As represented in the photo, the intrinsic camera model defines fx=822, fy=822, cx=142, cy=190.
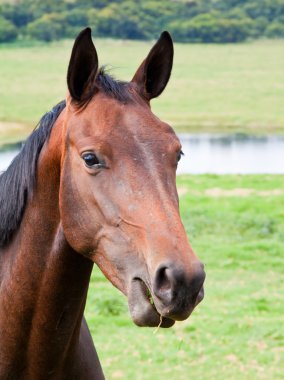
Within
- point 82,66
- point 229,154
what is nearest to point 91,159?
point 82,66

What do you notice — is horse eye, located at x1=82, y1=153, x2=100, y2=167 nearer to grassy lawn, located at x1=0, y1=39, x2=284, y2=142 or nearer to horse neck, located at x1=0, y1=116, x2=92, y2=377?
horse neck, located at x1=0, y1=116, x2=92, y2=377

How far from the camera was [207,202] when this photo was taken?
15.1 metres

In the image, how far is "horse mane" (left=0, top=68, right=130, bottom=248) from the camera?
3.57 meters

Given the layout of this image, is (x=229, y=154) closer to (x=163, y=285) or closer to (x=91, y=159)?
(x=91, y=159)

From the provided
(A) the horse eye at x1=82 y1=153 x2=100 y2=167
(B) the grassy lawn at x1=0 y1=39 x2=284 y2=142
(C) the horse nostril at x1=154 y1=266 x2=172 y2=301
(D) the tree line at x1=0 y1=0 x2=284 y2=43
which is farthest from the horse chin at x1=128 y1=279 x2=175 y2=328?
(D) the tree line at x1=0 y1=0 x2=284 y2=43

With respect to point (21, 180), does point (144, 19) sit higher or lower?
lower

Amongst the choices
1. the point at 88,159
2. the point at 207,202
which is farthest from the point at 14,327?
the point at 207,202

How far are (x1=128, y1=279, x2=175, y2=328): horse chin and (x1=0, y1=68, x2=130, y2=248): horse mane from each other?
79cm

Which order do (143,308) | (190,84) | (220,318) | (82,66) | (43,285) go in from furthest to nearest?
(190,84) → (220,318) → (43,285) → (82,66) → (143,308)

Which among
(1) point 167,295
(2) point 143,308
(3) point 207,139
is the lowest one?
(3) point 207,139

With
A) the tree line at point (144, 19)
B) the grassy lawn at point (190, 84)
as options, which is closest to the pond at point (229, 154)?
the grassy lawn at point (190, 84)

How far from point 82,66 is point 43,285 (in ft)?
3.13

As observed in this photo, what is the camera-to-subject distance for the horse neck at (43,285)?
3.51 meters

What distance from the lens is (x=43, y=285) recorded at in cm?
355
